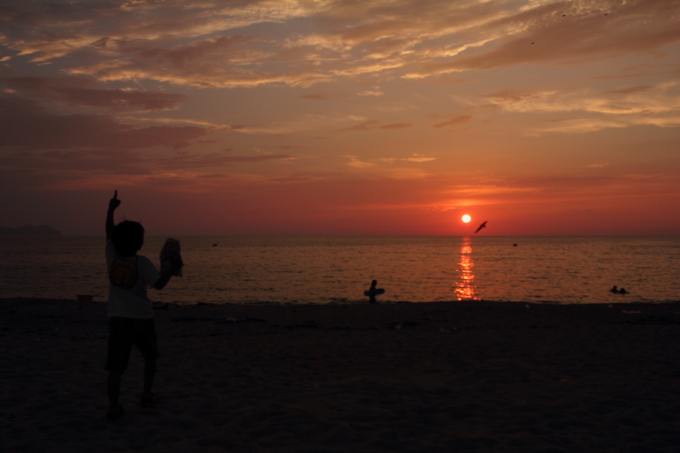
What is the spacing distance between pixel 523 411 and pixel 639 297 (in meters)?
27.8

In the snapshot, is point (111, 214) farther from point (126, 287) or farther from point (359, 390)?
point (359, 390)

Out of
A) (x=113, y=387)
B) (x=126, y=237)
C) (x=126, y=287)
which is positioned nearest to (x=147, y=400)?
(x=113, y=387)

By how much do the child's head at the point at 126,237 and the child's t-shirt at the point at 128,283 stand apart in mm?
76

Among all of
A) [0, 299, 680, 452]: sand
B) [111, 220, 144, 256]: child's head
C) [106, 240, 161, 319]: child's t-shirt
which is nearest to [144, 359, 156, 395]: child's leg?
[0, 299, 680, 452]: sand

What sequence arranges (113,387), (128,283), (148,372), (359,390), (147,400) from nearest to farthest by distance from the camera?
1. (128,283)
2. (113,387)
3. (148,372)
4. (147,400)
5. (359,390)

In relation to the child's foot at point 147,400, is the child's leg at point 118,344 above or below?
above

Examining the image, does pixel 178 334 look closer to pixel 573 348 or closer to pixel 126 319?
pixel 126 319

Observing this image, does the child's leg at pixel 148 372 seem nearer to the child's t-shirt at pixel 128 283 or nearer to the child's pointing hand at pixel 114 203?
the child's t-shirt at pixel 128 283

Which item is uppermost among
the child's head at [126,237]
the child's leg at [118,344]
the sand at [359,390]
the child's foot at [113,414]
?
the child's head at [126,237]

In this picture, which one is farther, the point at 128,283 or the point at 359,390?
the point at 359,390

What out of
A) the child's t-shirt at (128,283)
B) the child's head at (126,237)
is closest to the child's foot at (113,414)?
the child's t-shirt at (128,283)

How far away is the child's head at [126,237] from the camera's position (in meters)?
5.19

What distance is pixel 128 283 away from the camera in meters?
5.14

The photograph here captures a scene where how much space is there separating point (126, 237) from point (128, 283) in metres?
0.54
